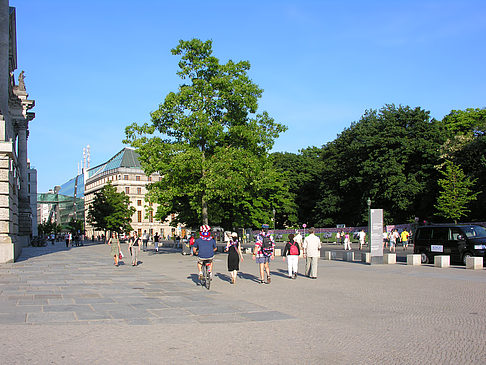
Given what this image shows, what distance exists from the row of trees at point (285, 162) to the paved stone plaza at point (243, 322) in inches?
716

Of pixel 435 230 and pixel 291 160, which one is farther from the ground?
pixel 291 160

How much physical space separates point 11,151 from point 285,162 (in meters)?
61.6

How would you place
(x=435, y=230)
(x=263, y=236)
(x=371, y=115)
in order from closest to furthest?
1. (x=263, y=236)
2. (x=435, y=230)
3. (x=371, y=115)

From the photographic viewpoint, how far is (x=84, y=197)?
166000mm

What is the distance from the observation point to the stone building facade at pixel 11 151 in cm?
2494

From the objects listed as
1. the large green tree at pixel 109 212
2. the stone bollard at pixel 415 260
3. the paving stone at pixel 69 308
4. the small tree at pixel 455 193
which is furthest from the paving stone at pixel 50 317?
the large green tree at pixel 109 212

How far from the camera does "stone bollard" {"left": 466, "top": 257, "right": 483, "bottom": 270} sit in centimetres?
2255

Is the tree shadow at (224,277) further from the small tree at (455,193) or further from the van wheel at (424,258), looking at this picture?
the small tree at (455,193)

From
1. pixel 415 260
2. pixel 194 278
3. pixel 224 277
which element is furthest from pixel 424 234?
pixel 194 278

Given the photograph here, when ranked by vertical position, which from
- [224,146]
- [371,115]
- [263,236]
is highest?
[371,115]

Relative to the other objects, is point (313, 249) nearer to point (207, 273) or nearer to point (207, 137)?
point (207, 273)

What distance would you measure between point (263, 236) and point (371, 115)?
5150cm

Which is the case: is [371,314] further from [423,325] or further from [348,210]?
[348,210]

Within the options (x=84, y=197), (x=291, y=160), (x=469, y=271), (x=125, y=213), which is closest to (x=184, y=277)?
(x=469, y=271)
